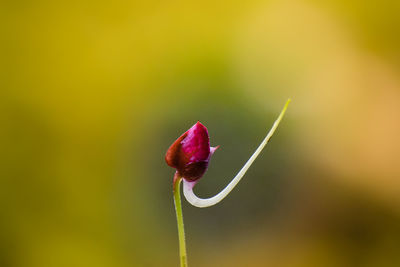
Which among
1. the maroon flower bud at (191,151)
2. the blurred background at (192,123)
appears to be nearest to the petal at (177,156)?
the maroon flower bud at (191,151)

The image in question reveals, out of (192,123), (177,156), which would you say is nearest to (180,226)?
(177,156)

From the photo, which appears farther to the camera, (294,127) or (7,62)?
(294,127)

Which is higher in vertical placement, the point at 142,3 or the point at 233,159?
the point at 142,3

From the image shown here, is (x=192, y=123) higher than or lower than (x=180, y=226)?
higher

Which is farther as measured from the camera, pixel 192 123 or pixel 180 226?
pixel 192 123

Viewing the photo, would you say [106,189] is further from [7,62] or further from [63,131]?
[7,62]

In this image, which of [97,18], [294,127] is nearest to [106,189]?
[97,18]

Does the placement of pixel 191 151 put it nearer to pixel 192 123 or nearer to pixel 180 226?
pixel 180 226
